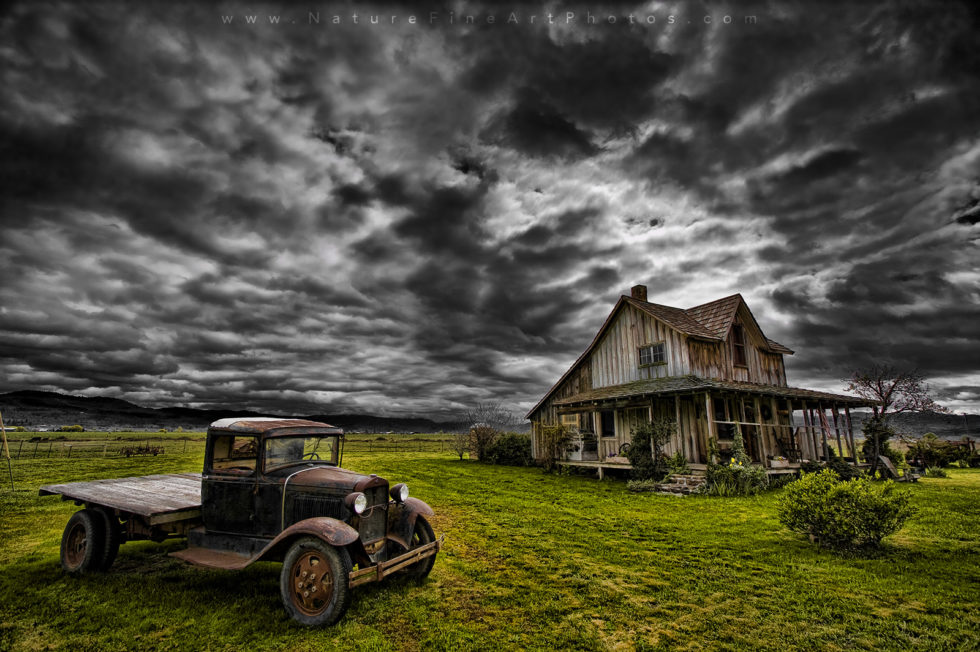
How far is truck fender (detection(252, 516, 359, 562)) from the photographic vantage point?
4812mm

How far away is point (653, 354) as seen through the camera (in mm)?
20906

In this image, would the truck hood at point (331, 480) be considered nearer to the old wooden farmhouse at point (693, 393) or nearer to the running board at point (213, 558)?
the running board at point (213, 558)

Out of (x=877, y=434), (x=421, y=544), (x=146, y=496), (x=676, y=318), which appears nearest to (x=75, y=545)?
(x=146, y=496)

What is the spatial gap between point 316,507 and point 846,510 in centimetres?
879

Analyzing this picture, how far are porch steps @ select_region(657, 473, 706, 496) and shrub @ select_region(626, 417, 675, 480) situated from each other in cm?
125

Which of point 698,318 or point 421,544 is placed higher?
point 698,318

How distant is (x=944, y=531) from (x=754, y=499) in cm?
441

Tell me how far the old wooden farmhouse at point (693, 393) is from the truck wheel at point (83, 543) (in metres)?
15.7

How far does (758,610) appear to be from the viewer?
5320 mm

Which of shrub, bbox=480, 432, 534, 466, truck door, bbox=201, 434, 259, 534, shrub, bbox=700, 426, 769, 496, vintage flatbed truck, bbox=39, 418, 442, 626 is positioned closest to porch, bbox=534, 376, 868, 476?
shrub, bbox=700, 426, 769, 496

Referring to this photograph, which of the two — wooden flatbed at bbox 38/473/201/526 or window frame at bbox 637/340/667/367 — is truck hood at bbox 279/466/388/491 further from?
window frame at bbox 637/340/667/367

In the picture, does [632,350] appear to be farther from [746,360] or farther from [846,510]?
[846,510]

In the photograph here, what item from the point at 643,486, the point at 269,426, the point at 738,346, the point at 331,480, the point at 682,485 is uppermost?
the point at 738,346

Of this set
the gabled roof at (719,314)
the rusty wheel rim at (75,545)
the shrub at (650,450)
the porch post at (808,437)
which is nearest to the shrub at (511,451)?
the shrub at (650,450)
